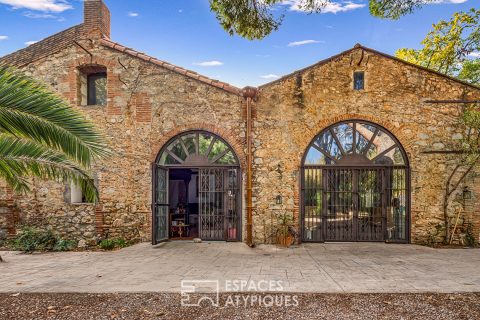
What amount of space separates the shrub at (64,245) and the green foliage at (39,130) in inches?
164

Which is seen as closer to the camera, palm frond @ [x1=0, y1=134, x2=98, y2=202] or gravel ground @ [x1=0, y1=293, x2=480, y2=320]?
Result: gravel ground @ [x1=0, y1=293, x2=480, y2=320]

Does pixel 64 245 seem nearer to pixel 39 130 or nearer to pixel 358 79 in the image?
pixel 39 130

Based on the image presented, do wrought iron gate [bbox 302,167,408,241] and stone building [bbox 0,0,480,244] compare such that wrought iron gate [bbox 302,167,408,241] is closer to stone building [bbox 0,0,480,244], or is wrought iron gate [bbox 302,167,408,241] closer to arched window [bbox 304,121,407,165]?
stone building [bbox 0,0,480,244]

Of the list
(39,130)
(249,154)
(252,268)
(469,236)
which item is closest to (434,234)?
(469,236)

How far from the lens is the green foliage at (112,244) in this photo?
886 cm

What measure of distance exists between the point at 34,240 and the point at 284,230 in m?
6.90

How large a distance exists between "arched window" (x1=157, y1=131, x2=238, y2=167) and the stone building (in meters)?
0.03

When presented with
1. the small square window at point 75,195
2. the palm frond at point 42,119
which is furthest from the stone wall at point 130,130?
the palm frond at point 42,119

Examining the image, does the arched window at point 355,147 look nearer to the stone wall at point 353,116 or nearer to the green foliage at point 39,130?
the stone wall at point 353,116

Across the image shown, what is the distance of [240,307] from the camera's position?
442 cm

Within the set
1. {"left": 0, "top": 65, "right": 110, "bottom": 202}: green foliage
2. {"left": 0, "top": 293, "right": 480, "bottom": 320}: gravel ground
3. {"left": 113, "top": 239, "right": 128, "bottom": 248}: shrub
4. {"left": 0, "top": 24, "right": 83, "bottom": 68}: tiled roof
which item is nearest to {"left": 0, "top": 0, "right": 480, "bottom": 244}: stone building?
{"left": 113, "top": 239, "right": 128, "bottom": 248}: shrub

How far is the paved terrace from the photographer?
527 centimetres

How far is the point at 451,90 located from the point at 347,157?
137 inches

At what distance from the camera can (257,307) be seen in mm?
4406
